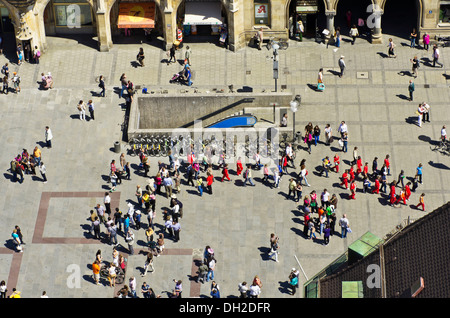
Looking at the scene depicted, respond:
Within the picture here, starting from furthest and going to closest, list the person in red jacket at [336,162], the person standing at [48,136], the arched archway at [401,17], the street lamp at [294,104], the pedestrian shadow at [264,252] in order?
the arched archway at [401,17] < the person standing at [48,136] < the person in red jacket at [336,162] < the street lamp at [294,104] < the pedestrian shadow at [264,252]

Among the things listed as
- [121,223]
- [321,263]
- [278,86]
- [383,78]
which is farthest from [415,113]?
[121,223]

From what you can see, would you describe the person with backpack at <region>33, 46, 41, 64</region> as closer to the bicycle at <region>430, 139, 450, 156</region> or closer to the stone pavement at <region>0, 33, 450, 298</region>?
the stone pavement at <region>0, 33, 450, 298</region>

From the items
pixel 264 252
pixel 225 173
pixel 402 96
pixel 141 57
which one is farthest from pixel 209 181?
pixel 402 96

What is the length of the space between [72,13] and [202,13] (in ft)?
33.3

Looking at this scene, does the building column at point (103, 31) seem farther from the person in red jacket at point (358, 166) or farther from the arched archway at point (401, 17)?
the person in red jacket at point (358, 166)

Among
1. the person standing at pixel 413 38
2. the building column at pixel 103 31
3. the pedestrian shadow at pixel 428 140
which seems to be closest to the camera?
the pedestrian shadow at pixel 428 140

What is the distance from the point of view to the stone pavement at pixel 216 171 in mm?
74375

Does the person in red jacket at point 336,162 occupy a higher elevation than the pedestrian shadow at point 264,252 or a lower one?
higher

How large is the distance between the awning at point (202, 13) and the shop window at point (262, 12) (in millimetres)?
2844

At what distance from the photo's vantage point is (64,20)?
93125mm

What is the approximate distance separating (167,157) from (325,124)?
11.4 m

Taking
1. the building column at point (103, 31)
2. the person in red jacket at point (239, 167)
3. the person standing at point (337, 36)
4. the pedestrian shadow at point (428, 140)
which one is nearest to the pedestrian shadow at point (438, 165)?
the pedestrian shadow at point (428, 140)

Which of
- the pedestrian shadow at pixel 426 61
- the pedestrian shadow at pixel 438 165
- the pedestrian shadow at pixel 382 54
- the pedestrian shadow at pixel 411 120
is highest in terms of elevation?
the pedestrian shadow at pixel 382 54

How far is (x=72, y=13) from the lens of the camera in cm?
9288
